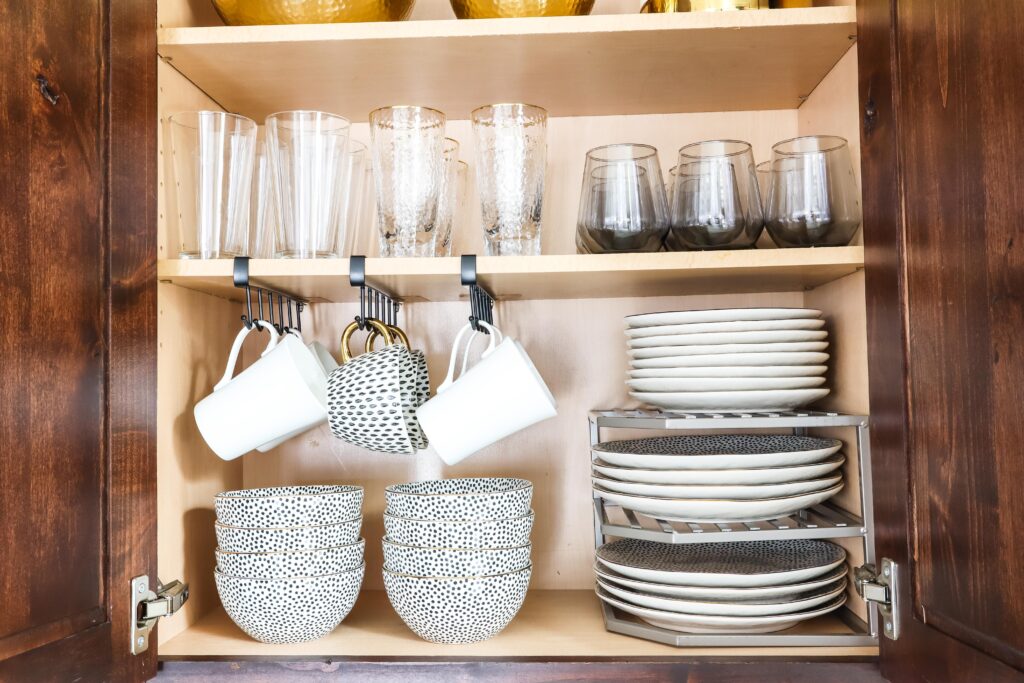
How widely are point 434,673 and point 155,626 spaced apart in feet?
1.01

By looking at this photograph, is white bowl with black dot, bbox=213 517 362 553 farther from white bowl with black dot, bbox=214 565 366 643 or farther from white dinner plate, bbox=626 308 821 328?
white dinner plate, bbox=626 308 821 328

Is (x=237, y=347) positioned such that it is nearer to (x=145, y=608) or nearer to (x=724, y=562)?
(x=145, y=608)

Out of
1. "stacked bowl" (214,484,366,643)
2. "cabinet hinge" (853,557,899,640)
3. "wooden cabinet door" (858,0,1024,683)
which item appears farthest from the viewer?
"stacked bowl" (214,484,366,643)

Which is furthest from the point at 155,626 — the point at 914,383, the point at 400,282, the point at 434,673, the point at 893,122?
the point at 893,122

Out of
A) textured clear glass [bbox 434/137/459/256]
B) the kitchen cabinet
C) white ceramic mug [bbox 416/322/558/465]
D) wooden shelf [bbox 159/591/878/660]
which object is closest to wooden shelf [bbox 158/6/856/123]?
the kitchen cabinet

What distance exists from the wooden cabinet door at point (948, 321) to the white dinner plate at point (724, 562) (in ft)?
0.38

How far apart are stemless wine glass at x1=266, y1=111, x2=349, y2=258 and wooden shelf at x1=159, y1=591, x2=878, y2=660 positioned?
1.50ft

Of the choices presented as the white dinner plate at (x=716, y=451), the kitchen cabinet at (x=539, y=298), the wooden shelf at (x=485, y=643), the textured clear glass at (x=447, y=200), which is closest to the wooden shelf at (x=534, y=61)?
the kitchen cabinet at (x=539, y=298)

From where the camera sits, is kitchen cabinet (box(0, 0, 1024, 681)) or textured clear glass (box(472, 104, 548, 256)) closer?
kitchen cabinet (box(0, 0, 1024, 681))

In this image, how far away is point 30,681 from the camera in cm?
68

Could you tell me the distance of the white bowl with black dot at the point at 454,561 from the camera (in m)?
0.88

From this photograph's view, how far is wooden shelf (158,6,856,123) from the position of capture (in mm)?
898

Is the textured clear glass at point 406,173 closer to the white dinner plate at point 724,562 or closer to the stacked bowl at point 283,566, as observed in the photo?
the stacked bowl at point 283,566

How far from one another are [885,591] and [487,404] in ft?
1.51
